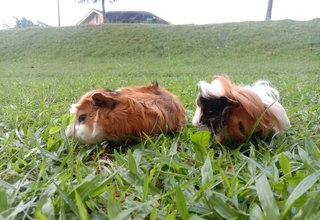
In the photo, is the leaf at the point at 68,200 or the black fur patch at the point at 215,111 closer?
the leaf at the point at 68,200

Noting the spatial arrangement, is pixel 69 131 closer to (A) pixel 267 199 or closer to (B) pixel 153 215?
(B) pixel 153 215

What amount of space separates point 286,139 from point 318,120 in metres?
0.57

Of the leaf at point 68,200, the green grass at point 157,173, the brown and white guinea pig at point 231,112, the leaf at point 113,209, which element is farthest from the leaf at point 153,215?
the brown and white guinea pig at point 231,112

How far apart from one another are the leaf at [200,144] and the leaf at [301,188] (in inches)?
21.4

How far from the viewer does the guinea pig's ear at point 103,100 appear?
1.93m

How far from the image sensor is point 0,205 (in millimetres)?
1115

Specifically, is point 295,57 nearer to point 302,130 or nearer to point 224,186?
point 302,130

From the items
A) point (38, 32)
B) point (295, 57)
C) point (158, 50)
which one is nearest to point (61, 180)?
point (295, 57)

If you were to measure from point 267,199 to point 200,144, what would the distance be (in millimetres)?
616

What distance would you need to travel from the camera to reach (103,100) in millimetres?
1946

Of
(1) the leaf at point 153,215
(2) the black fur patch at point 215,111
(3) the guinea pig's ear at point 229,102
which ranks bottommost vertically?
(1) the leaf at point 153,215

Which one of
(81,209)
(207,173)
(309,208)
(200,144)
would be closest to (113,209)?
(81,209)

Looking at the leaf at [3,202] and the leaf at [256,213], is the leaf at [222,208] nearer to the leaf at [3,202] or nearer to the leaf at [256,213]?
the leaf at [256,213]

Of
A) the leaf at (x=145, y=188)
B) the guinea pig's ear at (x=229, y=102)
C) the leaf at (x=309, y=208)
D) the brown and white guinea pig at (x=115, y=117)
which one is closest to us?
the leaf at (x=309, y=208)
